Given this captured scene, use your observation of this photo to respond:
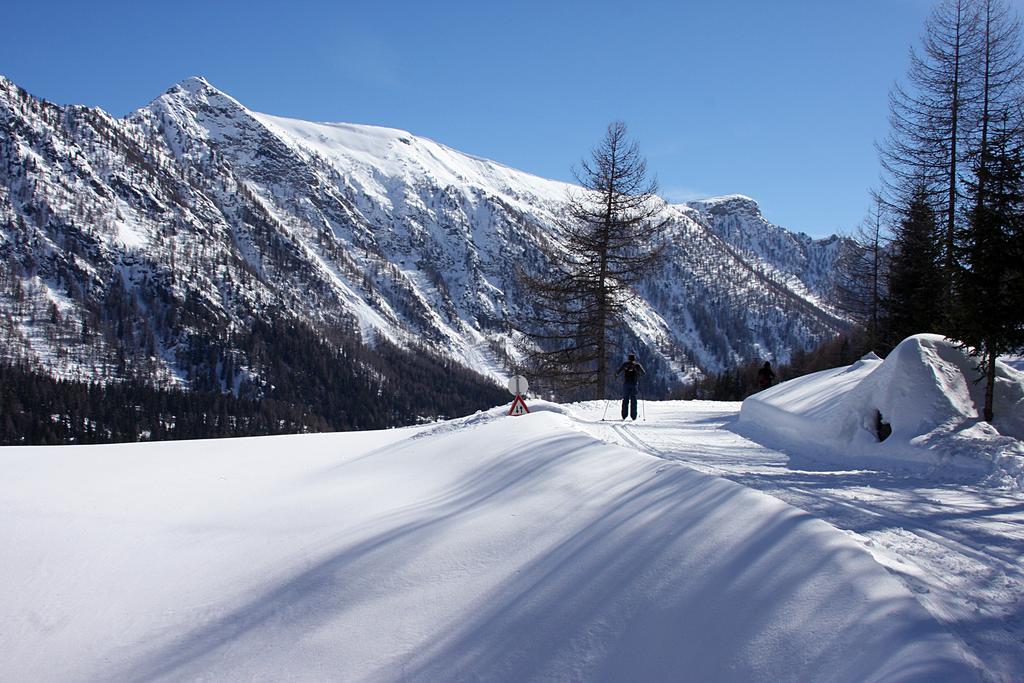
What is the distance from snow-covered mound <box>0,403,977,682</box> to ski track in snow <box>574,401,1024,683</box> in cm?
37

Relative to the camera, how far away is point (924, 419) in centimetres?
968

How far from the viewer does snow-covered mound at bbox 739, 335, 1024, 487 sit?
8516 mm

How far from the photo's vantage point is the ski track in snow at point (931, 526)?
3668 millimetres

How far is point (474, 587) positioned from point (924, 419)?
27.3ft

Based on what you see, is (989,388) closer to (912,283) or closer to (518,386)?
(518,386)

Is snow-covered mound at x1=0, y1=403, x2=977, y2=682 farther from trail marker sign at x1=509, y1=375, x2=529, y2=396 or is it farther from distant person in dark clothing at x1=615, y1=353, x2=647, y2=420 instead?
distant person in dark clothing at x1=615, y1=353, x2=647, y2=420

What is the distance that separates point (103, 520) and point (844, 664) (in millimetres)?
7917

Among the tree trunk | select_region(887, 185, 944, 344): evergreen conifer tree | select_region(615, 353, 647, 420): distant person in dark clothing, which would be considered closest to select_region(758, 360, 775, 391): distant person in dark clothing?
select_region(887, 185, 944, 344): evergreen conifer tree

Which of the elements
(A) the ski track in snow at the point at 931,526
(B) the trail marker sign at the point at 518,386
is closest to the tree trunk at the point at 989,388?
(A) the ski track in snow at the point at 931,526

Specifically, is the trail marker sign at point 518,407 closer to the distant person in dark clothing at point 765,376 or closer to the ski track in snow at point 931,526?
the ski track in snow at point 931,526

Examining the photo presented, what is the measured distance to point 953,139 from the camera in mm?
17250

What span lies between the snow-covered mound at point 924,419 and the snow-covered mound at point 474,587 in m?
4.71

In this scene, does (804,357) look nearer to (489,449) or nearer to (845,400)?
(845,400)

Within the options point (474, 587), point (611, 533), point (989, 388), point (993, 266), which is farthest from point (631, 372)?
point (474, 587)
